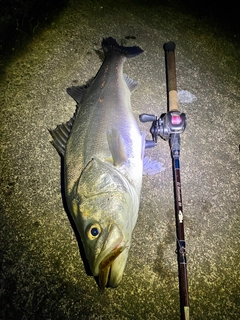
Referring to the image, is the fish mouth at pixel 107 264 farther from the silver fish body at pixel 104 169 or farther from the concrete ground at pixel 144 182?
the concrete ground at pixel 144 182

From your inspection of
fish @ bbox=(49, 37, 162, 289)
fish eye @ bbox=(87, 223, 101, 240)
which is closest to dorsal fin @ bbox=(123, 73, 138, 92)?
fish @ bbox=(49, 37, 162, 289)

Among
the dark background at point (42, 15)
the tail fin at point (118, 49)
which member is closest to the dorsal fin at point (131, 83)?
the tail fin at point (118, 49)

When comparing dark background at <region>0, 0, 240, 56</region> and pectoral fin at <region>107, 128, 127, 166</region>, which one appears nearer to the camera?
pectoral fin at <region>107, 128, 127, 166</region>

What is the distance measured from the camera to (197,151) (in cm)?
304

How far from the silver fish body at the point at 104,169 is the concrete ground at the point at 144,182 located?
482mm

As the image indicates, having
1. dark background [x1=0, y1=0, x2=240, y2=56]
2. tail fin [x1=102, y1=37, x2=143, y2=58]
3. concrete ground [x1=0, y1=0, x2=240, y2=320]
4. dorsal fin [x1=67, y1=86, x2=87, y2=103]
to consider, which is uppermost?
dark background [x1=0, y1=0, x2=240, y2=56]

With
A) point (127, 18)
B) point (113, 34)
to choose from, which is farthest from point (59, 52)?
point (127, 18)

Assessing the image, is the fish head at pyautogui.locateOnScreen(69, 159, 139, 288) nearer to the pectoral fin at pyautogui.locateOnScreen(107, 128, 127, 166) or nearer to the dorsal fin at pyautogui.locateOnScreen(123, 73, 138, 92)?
the pectoral fin at pyautogui.locateOnScreen(107, 128, 127, 166)

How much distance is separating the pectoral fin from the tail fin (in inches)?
59.7

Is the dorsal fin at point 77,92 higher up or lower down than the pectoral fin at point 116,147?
higher up

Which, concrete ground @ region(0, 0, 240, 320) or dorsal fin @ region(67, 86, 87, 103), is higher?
dorsal fin @ region(67, 86, 87, 103)

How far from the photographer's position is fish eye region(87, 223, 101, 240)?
74.9 inches

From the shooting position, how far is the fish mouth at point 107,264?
1.79m

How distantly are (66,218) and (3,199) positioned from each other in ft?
2.43
